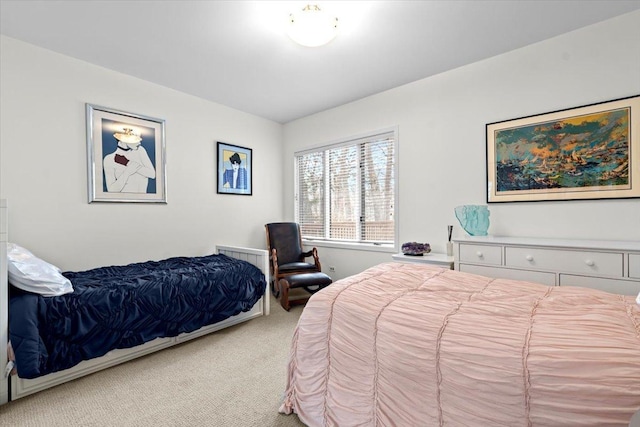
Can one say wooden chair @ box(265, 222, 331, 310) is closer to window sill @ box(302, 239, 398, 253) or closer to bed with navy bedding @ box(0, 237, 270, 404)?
window sill @ box(302, 239, 398, 253)

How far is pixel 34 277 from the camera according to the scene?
1.87 metres

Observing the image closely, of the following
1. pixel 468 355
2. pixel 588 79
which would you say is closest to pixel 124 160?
pixel 468 355

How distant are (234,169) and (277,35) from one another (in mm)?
2109

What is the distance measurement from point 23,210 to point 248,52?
2.42m

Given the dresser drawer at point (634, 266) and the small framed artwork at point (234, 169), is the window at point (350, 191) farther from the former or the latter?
the dresser drawer at point (634, 266)

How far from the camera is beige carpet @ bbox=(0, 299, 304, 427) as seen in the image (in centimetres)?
164

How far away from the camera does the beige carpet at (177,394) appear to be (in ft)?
5.38

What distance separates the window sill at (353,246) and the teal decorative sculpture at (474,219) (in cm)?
93

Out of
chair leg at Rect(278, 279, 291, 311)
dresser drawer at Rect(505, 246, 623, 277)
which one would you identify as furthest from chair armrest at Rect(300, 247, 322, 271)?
dresser drawer at Rect(505, 246, 623, 277)

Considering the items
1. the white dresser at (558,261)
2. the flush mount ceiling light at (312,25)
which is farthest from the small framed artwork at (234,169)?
the white dresser at (558,261)

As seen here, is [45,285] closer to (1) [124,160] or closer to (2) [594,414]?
(1) [124,160]

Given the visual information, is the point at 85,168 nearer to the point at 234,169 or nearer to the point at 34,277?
the point at 34,277

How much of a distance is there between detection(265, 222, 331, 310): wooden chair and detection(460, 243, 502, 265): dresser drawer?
1.57 metres

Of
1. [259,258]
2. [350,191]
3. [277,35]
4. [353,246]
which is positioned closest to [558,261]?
[353,246]
